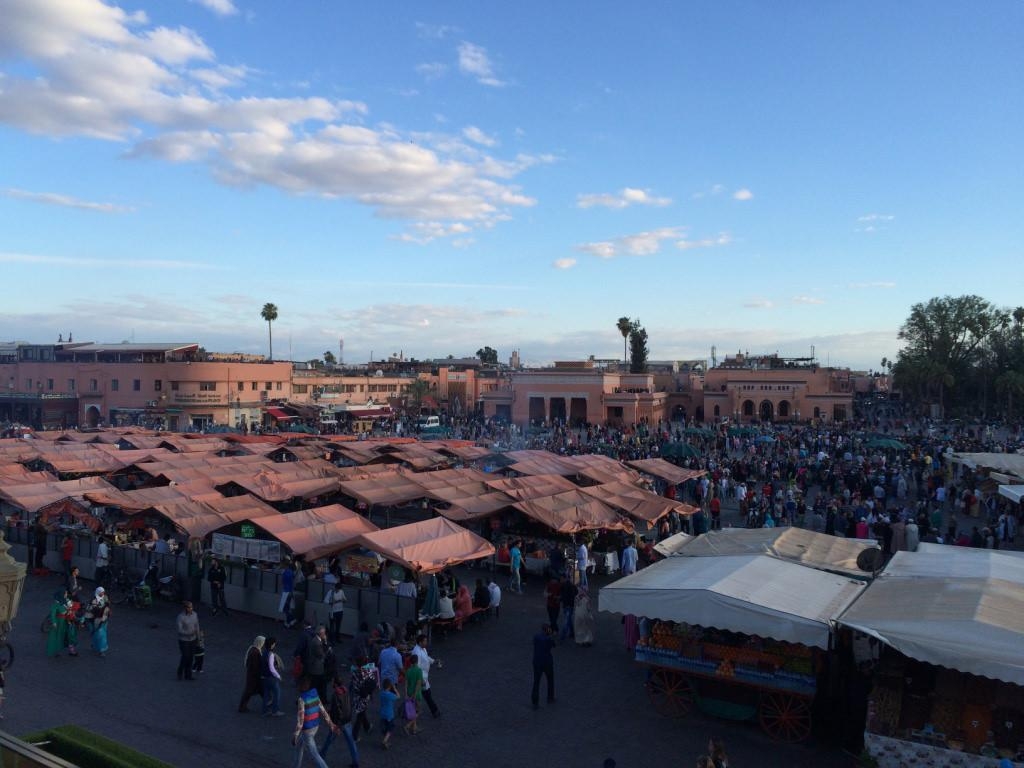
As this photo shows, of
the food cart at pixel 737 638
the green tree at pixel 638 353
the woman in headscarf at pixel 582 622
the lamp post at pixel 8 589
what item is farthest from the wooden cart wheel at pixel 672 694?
the green tree at pixel 638 353

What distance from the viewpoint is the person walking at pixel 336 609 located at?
39.3 feet

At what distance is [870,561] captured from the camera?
1108 centimetres

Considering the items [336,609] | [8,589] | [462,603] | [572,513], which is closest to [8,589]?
[8,589]

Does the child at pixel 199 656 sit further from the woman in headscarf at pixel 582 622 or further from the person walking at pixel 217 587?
the woman in headscarf at pixel 582 622

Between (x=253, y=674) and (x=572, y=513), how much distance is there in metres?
9.09

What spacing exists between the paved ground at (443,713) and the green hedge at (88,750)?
4.40 feet

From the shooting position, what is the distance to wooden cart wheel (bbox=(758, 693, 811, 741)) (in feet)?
28.3

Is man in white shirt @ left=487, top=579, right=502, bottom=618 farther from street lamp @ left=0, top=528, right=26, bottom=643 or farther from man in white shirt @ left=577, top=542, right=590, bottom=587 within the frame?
street lamp @ left=0, top=528, right=26, bottom=643

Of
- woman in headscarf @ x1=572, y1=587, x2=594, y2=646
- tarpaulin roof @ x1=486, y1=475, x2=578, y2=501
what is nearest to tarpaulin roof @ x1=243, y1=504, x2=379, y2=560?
woman in headscarf @ x1=572, y1=587, x2=594, y2=646

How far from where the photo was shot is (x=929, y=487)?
1008 inches

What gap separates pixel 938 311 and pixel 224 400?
60.8 meters

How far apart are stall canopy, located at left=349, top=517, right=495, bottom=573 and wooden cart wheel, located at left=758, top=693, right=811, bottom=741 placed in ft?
18.6

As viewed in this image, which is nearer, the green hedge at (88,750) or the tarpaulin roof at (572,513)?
the green hedge at (88,750)

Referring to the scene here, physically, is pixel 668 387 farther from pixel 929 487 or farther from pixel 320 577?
pixel 320 577
